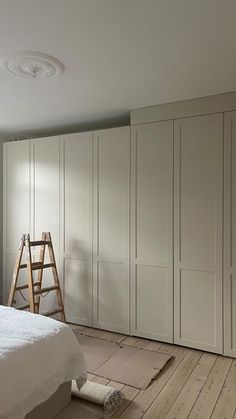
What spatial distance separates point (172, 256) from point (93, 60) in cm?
190

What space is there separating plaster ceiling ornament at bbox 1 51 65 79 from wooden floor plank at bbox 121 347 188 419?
2.46 m

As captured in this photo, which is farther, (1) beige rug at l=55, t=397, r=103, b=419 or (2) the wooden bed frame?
(1) beige rug at l=55, t=397, r=103, b=419

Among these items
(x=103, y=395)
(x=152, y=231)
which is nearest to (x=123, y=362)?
(x=103, y=395)

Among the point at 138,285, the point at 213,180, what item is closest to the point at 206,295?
the point at 138,285

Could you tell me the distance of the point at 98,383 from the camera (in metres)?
2.40

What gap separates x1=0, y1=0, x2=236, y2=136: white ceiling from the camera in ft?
5.45

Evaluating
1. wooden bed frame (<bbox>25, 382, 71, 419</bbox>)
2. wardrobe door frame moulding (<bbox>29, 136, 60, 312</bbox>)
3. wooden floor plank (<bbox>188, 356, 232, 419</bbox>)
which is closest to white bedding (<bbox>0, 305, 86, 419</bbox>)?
wooden bed frame (<bbox>25, 382, 71, 419</bbox>)

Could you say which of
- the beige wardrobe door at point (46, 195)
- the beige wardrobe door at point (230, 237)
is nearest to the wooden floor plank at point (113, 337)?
the beige wardrobe door at point (46, 195)

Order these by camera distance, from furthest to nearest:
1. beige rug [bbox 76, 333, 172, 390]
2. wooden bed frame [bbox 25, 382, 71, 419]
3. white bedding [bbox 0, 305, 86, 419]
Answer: beige rug [bbox 76, 333, 172, 390] < wooden bed frame [bbox 25, 382, 71, 419] < white bedding [bbox 0, 305, 86, 419]

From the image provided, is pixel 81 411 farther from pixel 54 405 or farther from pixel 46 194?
pixel 46 194

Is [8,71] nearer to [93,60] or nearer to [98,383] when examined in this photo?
[93,60]

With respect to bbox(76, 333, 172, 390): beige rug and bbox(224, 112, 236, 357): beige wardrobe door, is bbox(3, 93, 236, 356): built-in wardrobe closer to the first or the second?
bbox(224, 112, 236, 357): beige wardrobe door

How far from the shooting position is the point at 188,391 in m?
2.32

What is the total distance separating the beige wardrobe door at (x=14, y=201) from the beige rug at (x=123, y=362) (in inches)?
57.8
